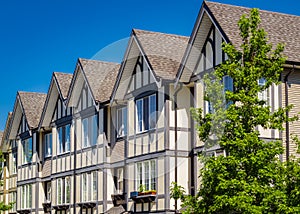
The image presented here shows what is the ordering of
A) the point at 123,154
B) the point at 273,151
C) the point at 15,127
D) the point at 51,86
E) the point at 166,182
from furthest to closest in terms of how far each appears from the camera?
1. the point at 15,127
2. the point at 51,86
3. the point at 123,154
4. the point at 166,182
5. the point at 273,151

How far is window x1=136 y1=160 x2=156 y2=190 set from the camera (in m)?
36.4

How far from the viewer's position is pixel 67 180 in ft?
155

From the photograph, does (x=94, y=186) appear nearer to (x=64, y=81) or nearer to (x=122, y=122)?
(x=122, y=122)

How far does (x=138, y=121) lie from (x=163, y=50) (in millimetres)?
3928

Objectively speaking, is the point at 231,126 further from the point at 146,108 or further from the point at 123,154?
the point at 123,154

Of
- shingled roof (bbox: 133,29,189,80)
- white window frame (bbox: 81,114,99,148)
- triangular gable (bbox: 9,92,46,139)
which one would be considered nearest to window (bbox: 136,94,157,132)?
shingled roof (bbox: 133,29,189,80)

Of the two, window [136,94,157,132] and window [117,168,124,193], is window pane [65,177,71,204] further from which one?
window [136,94,157,132]

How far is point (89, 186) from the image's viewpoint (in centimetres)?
4384

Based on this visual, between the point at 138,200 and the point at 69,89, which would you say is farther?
the point at 69,89

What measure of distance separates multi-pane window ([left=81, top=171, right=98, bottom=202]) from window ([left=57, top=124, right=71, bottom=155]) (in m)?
3.64

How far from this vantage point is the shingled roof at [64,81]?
47.9 metres

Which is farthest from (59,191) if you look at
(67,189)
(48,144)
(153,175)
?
(153,175)

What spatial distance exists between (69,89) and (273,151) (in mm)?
23751

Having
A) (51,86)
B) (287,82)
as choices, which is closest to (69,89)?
(51,86)
